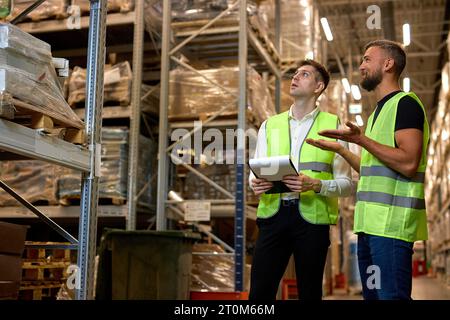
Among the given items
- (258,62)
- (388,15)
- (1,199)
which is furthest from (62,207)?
(388,15)

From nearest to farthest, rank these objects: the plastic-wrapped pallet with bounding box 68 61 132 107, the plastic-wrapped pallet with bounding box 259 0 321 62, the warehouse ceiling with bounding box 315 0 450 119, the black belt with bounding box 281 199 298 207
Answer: the black belt with bounding box 281 199 298 207 → the plastic-wrapped pallet with bounding box 68 61 132 107 → the plastic-wrapped pallet with bounding box 259 0 321 62 → the warehouse ceiling with bounding box 315 0 450 119

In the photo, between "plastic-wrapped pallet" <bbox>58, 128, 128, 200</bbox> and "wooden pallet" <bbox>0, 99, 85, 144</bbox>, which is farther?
"plastic-wrapped pallet" <bbox>58, 128, 128, 200</bbox>

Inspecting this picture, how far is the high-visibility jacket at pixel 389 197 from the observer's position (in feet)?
8.93

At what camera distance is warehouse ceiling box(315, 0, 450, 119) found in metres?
15.1

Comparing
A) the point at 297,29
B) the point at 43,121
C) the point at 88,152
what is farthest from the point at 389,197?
the point at 297,29

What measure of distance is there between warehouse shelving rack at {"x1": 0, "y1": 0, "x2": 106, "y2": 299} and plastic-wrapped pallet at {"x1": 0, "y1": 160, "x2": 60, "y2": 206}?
2.79 m

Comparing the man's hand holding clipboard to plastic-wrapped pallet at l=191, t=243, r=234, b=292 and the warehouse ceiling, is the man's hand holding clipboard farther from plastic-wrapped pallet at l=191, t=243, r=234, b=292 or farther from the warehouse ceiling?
the warehouse ceiling

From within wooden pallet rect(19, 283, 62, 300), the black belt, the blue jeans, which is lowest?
wooden pallet rect(19, 283, 62, 300)

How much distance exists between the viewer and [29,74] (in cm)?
366

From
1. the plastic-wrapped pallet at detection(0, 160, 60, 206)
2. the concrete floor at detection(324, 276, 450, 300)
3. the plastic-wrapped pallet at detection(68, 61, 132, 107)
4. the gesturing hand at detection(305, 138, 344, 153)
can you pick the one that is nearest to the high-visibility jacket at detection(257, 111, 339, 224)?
the gesturing hand at detection(305, 138, 344, 153)

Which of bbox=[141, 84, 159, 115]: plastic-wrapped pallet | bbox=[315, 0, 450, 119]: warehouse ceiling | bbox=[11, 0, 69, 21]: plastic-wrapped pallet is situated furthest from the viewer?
bbox=[315, 0, 450, 119]: warehouse ceiling

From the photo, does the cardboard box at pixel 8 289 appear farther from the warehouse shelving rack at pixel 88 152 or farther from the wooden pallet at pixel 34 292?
the wooden pallet at pixel 34 292

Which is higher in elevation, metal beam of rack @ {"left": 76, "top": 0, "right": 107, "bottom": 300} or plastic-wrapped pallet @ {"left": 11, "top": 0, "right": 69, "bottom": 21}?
plastic-wrapped pallet @ {"left": 11, "top": 0, "right": 69, "bottom": 21}
